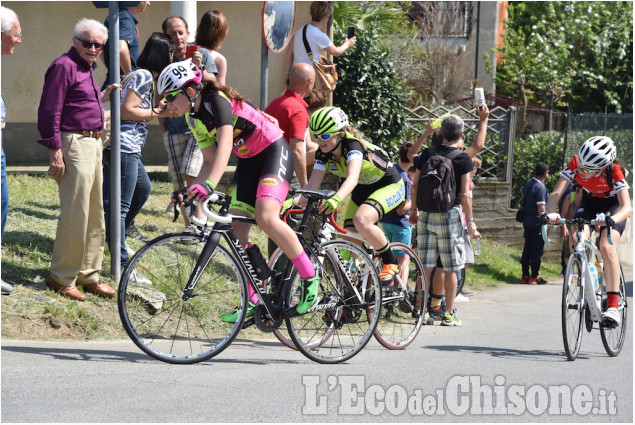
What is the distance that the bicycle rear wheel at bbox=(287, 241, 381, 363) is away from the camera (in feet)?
22.3

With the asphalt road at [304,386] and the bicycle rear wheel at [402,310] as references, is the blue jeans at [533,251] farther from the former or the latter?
the bicycle rear wheel at [402,310]

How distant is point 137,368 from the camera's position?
595 cm

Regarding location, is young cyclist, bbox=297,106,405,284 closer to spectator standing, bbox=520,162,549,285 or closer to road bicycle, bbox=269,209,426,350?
road bicycle, bbox=269,209,426,350

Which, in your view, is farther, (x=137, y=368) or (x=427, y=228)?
(x=427, y=228)

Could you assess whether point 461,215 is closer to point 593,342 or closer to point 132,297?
point 593,342

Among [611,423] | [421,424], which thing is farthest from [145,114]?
[611,423]

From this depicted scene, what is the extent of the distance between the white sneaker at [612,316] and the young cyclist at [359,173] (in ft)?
7.03

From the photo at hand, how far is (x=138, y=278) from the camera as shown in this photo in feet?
21.1

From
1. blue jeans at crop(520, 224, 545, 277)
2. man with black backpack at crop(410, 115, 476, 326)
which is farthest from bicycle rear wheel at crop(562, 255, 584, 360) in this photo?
blue jeans at crop(520, 224, 545, 277)

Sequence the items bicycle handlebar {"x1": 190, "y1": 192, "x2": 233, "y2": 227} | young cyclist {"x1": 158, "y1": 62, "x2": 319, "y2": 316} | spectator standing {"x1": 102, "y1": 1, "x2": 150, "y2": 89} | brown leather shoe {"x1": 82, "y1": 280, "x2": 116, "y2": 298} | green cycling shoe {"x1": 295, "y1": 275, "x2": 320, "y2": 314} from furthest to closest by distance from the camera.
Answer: spectator standing {"x1": 102, "y1": 1, "x2": 150, "y2": 89} < brown leather shoe {"x1": 82, "y1": 280, "x2": 116, "y2": 298} < green cycling shoe {"x1": 295, "y1": 275, "x2": 320, "y2": 314} < young cyclist {"x1": 158, "y1": 62, "x2": 319, "y2": 316} < bicycle handlebar {"x1": 190, "y1": 192, "x2": 233, "y2": 227}

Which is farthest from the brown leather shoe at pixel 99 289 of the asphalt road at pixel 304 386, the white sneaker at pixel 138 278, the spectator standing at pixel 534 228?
the spectator standing at pixel 534 228

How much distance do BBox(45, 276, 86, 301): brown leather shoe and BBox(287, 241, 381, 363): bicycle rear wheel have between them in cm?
199

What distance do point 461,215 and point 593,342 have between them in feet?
6.54

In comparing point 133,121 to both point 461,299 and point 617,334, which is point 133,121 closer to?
point 617,334
